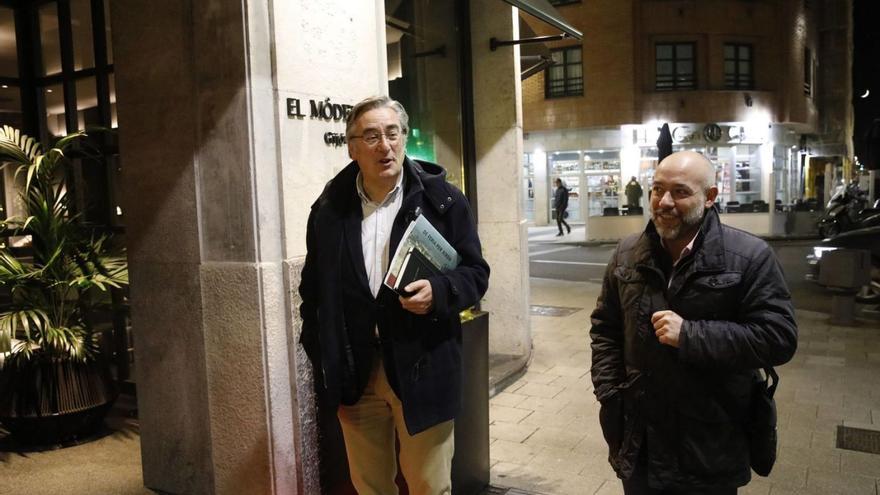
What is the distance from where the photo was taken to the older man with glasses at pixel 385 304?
2.58 m

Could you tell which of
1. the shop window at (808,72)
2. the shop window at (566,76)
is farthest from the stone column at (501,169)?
the shop window at (808,72)

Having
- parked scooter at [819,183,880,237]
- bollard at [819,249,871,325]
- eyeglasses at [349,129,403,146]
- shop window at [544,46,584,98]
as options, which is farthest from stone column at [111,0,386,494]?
shop window at [544,46,584,98]

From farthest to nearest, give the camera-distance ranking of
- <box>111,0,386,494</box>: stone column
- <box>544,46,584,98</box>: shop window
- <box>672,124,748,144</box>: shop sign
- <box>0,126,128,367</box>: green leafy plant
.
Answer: <box>544,46,584,98</box>: shop window, <box>672,124,748,144</box>: shop sign, <box>0,126,128,367</box>: green leafy plant, <box>111,0,386,494</box>: stone column

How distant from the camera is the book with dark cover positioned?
2.50 m

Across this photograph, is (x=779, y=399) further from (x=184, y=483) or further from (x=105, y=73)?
(x=105, y=73)

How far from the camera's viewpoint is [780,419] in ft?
17.6

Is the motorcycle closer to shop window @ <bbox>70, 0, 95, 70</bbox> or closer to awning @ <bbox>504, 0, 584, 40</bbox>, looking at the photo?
awning @ <bbox>504, 0, 584, 40</bbox>

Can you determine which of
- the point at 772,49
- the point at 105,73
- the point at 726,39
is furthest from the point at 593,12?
the point at 105,73

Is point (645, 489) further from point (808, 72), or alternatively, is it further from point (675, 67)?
point (808, 72)

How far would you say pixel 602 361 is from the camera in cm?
265

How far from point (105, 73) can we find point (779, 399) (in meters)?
6.19

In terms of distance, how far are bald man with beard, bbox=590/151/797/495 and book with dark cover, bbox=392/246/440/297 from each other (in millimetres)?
757

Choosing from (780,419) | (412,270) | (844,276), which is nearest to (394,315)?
(412,270)

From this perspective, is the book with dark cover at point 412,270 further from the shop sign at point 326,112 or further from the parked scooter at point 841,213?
the parked scooter at point 841,213
